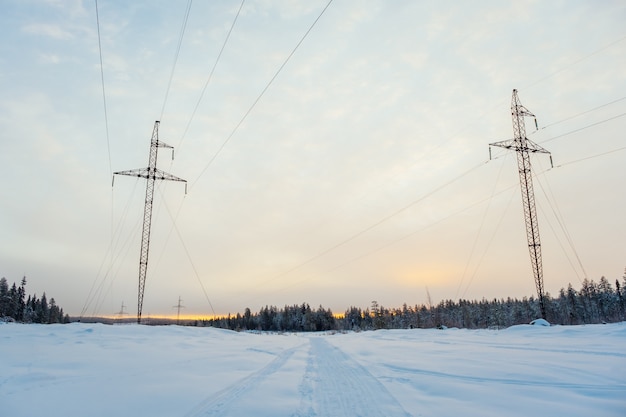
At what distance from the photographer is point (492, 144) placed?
30.5 metres

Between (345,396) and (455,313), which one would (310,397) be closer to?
(345,396)

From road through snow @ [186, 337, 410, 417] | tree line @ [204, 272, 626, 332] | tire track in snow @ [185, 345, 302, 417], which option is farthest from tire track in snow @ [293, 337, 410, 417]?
tree line @ [204, 272, 626, 332]

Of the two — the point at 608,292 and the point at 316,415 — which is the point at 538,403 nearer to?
the point at 316,415

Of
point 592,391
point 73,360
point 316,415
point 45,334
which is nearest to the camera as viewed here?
point 316,415

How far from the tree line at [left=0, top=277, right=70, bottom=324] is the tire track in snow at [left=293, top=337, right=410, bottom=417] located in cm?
7440

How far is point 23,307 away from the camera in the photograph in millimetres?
87750

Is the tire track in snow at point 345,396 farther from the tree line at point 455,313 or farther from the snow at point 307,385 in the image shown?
the tree line at point 455,313

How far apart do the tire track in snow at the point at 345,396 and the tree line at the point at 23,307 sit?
74396mm

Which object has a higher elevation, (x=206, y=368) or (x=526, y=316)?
(x=206, y=368)

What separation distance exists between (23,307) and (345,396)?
11330cm

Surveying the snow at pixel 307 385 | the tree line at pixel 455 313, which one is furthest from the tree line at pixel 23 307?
the snow at pixel 307 385

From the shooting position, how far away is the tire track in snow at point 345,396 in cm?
579

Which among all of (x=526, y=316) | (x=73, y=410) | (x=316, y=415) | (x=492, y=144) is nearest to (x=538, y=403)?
(x=316, y=415)

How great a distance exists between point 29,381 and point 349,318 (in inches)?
7010
